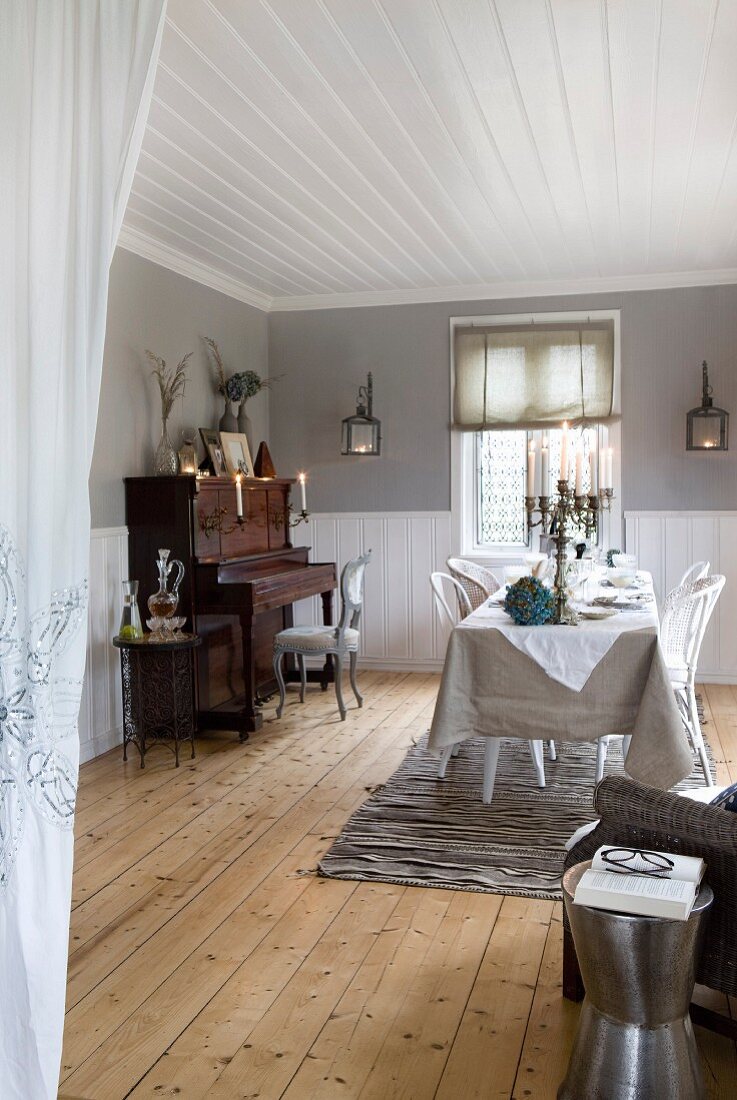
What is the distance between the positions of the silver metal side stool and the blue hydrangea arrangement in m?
1.96

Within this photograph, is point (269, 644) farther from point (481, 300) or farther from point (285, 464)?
point (481, 300)

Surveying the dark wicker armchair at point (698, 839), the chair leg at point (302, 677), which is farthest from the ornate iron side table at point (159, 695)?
the dark wicker armchair at point (698, 839)

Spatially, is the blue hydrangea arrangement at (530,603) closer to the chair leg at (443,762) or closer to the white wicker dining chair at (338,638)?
the chair leg at (443,762)

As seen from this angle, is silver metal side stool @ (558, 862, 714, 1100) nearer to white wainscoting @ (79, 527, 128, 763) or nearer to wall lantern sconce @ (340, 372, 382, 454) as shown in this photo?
white wainscoting @ (79, 527, 128, 763)

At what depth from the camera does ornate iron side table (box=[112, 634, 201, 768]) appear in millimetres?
5098

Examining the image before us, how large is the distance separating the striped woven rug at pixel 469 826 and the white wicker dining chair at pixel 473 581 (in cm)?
94

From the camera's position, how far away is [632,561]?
6.22 m

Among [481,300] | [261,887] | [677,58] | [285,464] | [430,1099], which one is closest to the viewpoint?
[430,1099]

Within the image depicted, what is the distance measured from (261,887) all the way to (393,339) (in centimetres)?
460

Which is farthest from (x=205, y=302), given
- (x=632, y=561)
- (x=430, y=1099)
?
(x=430, y=1099)

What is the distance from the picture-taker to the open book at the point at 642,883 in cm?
202

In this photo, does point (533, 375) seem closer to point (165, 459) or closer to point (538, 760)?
point (165, 459)

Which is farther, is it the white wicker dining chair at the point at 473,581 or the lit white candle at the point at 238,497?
the lit white candle at the point at 238,497

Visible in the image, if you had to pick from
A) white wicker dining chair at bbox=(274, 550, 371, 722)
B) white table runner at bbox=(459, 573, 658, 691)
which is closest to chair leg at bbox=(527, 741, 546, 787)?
white table runner at bbox=(459, 573, 658, 691)
